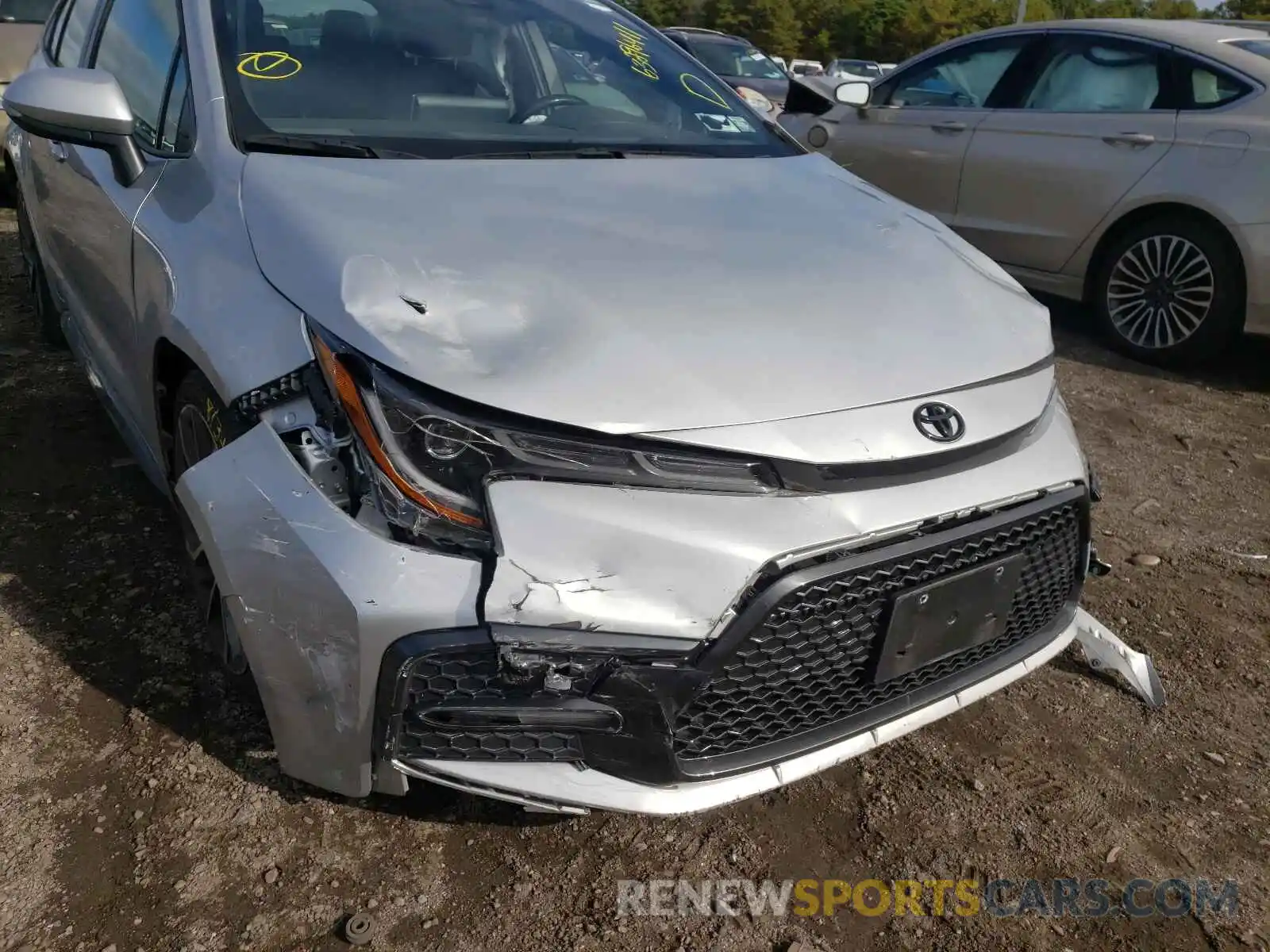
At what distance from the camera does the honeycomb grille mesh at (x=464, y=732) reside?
1586mm

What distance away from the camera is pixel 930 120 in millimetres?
5664

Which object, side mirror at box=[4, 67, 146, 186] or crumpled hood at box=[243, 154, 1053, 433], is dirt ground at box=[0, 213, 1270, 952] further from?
side mirror at box=[4, 67, 146, 186]

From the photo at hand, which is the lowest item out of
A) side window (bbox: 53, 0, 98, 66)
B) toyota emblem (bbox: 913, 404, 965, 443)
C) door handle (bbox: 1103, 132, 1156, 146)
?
side window (bbox: 53, 0, 98, 66)

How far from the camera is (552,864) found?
1.95 m

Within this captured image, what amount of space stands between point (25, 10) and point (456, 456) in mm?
7234

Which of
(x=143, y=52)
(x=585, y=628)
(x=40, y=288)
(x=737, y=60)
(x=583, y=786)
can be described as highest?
(x=143, y=52)

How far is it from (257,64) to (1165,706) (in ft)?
8.45

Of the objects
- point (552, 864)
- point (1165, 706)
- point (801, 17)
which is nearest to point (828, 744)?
point (552, 864)

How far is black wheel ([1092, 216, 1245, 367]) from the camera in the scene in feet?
14.8

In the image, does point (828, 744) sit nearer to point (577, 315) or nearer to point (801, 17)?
point (577, 315)

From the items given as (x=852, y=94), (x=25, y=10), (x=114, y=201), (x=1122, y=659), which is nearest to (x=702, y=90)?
(x=114, y=201)

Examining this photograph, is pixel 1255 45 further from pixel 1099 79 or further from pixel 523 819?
pixel 523 819

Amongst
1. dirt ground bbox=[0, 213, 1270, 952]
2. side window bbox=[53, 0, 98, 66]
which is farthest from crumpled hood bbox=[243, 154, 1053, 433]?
side window bbox=[53, 0, 98, 66]

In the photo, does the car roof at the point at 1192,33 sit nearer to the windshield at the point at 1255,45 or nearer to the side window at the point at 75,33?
the windshield at the point at 1255,45
